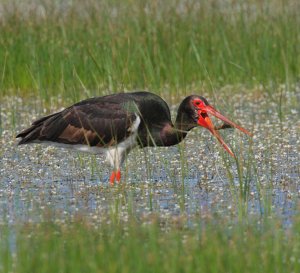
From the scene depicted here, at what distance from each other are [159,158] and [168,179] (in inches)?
32.1

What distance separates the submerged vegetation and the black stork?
22 cm

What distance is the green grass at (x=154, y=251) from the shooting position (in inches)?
221

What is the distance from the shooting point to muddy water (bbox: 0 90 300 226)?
296 inches

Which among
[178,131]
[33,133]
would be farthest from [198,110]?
[33,133]

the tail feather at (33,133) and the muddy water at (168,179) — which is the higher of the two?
the tail feather at (33,133)

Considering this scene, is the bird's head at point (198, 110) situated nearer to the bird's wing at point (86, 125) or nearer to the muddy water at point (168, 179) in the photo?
the muddy water at point (168, 179)

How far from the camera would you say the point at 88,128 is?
30.4ft

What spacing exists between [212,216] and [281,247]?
0.99 meters

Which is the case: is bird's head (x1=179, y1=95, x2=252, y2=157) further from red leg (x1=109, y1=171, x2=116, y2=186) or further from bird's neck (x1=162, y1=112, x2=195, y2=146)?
red leg (x1=109, y1=171, x2=116, y2=186)

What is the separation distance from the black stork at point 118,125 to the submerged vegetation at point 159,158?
222 millimetres

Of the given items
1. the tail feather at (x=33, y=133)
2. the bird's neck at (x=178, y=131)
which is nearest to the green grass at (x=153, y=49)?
the tail feather at (x=33, y=133)

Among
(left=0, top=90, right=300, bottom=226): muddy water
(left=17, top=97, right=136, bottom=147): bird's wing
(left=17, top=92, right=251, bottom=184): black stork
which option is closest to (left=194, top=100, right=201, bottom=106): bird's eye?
(left=17, top=92, right=251, bottom=184): black stork

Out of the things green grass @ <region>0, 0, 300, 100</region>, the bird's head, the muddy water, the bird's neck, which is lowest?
the muddy water

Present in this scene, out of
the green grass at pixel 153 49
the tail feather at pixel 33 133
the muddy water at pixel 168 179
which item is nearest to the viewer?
the muddy water at pixel 168 179
